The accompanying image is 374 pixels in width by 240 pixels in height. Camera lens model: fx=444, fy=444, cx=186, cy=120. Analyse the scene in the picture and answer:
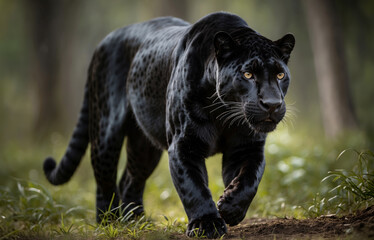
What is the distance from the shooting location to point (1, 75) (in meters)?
23.8

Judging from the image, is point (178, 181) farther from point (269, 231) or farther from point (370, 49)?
point (370, 49)

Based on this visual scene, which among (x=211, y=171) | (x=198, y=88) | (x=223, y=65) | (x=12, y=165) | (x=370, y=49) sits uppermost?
(x=223, y=65)

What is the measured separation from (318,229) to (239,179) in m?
0.67

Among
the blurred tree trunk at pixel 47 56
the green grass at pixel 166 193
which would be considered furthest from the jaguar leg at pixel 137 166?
the blurred tree trunk at pixel 47 56

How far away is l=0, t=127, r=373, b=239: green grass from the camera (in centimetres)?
371

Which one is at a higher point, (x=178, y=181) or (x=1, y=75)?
(x=178, y=181)

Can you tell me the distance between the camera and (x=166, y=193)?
22.6 feet

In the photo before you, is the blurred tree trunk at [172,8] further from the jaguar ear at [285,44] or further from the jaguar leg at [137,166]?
the jaguar ear at [285,44]

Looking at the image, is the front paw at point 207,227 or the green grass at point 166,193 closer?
the front paw at point 207,227

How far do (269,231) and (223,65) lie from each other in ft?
4.28

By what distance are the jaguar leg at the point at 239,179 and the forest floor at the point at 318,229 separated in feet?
0.61

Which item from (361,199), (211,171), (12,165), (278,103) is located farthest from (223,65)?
(12,165)

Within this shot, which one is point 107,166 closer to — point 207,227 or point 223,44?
point 207,227

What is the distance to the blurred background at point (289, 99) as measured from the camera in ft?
22.9
